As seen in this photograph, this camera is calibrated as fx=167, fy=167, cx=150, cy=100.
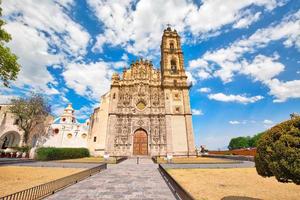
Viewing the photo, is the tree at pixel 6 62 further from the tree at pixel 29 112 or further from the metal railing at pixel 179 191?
the tree at pixel 29 112

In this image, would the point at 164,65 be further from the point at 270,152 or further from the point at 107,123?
the point at 270,152

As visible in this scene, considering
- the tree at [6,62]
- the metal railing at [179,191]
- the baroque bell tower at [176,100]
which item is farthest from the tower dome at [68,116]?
the metal railing at [179,191]

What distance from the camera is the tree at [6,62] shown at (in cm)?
971

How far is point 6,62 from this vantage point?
10.1 meters

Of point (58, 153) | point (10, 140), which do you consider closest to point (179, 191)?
point (58, 153)

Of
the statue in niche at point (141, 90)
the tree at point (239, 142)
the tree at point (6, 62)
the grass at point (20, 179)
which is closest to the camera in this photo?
the grass at point (20, 179)

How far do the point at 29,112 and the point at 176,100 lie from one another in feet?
87.2

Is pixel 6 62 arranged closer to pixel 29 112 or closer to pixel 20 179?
pixel 20 179

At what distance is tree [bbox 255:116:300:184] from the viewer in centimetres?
383

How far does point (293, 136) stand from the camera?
13.2ft

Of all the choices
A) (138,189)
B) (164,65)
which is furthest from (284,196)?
(164,65)

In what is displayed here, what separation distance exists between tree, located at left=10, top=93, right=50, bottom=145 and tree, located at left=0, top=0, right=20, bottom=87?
22532 millimetres

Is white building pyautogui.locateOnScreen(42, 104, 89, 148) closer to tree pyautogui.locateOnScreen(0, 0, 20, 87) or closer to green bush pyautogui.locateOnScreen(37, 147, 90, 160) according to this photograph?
green bush pyautogui.locateOnScreen(37, 147, 90, 160)

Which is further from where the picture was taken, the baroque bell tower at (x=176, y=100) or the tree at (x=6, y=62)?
the baroque bell tower at (x=176, y=100)
